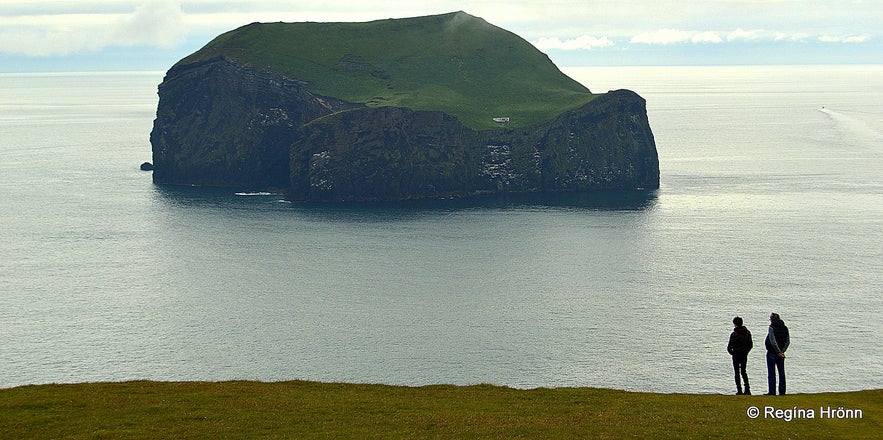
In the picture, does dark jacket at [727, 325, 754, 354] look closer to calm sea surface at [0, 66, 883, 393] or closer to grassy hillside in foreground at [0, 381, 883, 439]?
grassy hillside in foreground at [0, 381, 883, 439]

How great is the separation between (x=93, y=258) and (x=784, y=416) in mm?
130375

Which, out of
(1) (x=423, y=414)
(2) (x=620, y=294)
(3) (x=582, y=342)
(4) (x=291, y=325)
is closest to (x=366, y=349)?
(4) (x=291, y=325)

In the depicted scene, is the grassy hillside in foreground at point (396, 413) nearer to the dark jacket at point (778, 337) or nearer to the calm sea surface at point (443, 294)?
the dark jacket at point (778, 337)

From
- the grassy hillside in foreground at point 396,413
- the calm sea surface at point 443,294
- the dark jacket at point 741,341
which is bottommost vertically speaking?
the calm sea surface at point 443,294

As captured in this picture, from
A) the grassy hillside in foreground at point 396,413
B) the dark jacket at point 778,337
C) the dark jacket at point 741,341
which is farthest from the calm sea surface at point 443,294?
the dark jacket at point 778,337

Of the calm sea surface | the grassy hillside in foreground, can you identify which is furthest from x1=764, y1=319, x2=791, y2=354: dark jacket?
the calm sea surface

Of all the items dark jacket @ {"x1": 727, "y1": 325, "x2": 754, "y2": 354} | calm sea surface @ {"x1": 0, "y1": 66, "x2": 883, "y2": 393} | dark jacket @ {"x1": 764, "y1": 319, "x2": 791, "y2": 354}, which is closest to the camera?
dark jacket @ {"x1": 764, "y1": 319, "x2": 791, "y2": 354}

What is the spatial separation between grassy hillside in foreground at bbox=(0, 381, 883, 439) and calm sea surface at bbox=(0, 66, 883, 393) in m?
38.0

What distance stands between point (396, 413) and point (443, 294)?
7970cm

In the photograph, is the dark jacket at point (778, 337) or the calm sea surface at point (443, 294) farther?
the calm sea surface at point (443, 294)

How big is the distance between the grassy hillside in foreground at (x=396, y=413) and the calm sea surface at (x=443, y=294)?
1497 inches

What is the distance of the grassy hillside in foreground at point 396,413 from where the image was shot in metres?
41.1

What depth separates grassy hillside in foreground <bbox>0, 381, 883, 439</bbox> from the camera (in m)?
41.1

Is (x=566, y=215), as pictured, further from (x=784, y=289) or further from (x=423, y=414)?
(x=423, y=414)
